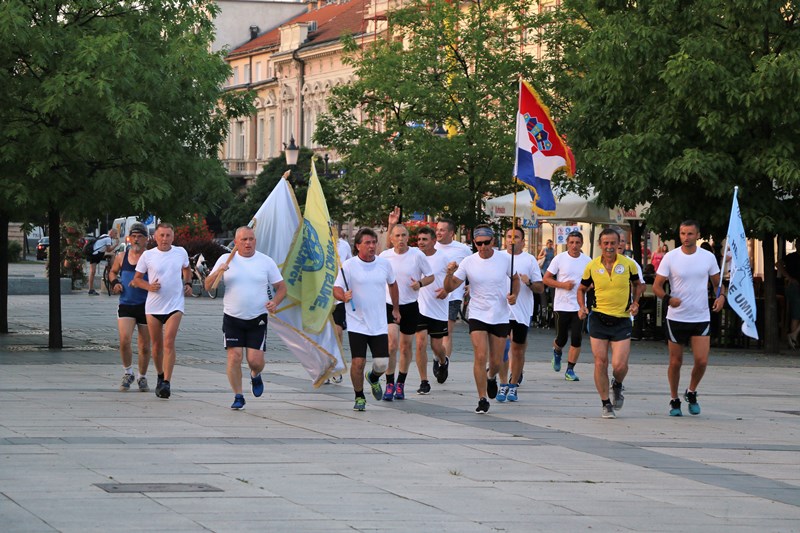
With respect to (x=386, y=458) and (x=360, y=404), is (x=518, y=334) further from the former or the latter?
(x=386, y=458)

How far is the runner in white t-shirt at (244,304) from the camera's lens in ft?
50.6

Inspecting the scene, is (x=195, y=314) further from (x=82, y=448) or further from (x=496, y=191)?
(x=82, y=448)

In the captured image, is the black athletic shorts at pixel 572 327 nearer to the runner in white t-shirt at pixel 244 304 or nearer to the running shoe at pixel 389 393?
the running shoe at pixel 389 393

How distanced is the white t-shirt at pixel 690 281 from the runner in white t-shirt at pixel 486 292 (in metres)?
1.52

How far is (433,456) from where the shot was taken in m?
12.0

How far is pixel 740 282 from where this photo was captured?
16484mm

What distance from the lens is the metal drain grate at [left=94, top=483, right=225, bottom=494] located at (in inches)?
386

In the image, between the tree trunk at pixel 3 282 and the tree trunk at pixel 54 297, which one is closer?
the tree trunk at pixel 54 297

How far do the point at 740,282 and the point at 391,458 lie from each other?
19.5 feet

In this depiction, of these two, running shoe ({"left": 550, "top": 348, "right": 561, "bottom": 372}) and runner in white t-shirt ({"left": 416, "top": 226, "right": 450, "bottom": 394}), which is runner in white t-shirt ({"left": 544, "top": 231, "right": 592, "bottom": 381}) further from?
runner in white t-shirt ({"left": 416, "top": 226, "right": 450, "bottom": 394})

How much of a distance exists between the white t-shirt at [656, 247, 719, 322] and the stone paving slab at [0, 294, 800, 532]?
39.5 inches

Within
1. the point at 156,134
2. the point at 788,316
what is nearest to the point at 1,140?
the point at 156,134

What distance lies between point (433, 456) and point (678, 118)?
16.0 metres

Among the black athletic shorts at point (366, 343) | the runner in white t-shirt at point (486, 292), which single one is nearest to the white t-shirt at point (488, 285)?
the runner in white t-shirt at point (486, 292)
